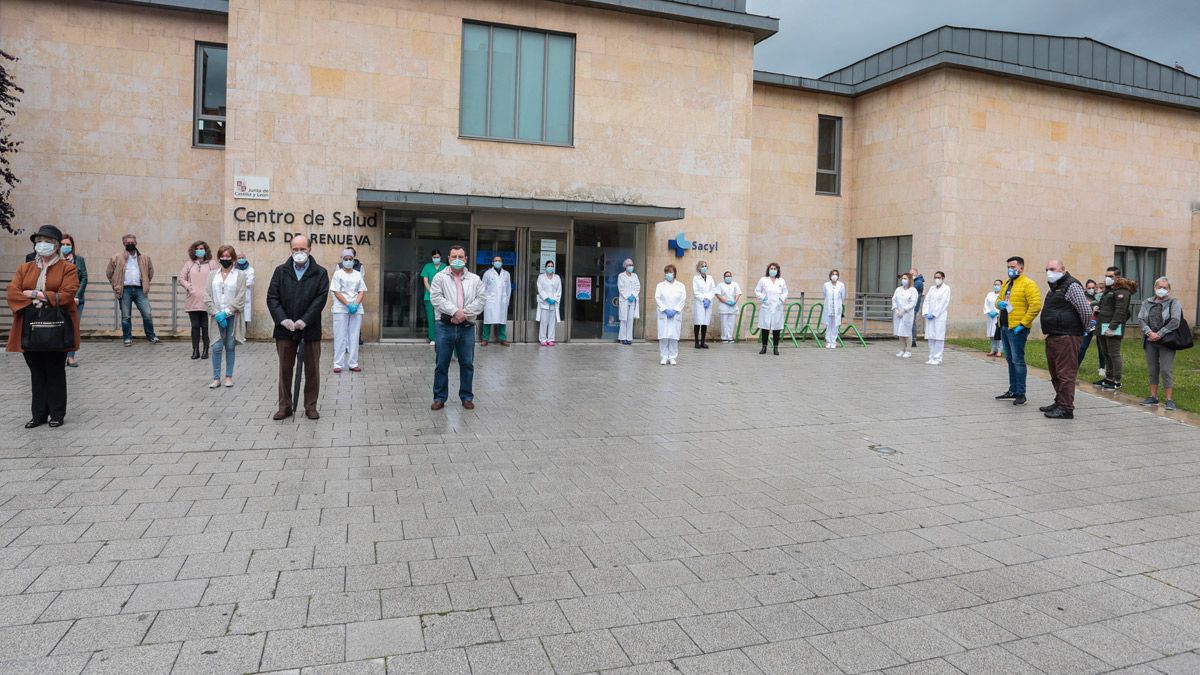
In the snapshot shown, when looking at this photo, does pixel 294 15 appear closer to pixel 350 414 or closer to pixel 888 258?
pixel 350 414

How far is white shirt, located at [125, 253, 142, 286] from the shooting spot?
15.1m

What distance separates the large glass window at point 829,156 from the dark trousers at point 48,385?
2162cm

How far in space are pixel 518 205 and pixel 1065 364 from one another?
11.0 metres

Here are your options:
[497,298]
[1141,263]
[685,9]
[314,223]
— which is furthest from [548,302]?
[1141,263]

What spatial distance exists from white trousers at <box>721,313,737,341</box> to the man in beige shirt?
1091cm

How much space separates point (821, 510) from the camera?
226 inches

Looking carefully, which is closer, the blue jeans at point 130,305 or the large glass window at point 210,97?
the blue jeans at point 130,305

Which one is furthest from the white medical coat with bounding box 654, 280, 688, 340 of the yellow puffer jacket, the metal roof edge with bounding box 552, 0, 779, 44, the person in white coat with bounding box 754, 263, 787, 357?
the metal roof edge with bounding box 552, 0, 779, 44

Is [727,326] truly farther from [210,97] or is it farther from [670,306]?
[210,97]

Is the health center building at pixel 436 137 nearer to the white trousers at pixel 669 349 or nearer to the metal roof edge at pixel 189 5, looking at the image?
the metal roof edge at pixel 189 5

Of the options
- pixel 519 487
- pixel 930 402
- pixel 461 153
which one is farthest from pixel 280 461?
pixel 461 153

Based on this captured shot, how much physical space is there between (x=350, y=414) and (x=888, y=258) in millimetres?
19409

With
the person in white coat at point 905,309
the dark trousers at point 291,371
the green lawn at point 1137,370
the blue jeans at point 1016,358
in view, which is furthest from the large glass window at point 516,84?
the green lawn at point 1137,370

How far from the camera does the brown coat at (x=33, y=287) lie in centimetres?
783
